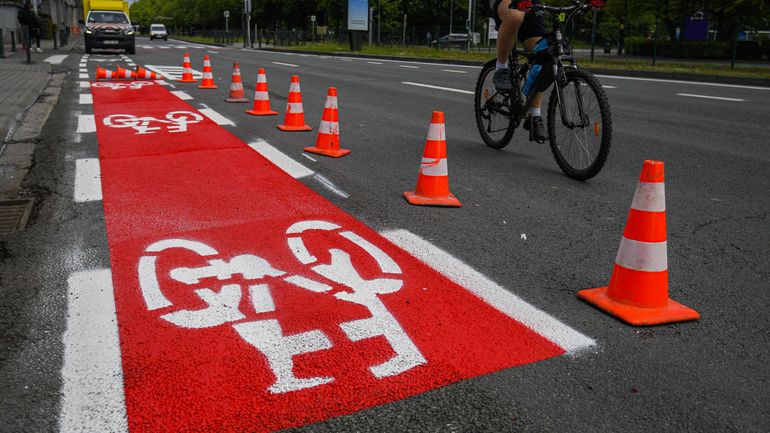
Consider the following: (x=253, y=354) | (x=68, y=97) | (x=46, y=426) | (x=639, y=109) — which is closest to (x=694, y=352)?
(x=253, y=354)

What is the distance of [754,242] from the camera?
4031mm

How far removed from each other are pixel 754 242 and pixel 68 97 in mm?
11119

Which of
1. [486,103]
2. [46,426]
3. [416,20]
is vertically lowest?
[46,426]

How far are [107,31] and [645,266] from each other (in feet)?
94.1

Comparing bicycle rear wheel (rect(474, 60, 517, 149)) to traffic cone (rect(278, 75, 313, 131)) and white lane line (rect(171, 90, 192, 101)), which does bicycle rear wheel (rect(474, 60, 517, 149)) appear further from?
white lane line (rect(171, 90, 192, 101))

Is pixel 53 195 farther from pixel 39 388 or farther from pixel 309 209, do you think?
pixel 39 388

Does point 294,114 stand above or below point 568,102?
below

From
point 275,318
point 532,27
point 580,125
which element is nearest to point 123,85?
point 532,27

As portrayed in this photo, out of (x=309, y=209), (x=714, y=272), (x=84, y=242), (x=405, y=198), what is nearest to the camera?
(x=714, y=272)

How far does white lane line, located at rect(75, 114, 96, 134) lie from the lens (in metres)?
8.08

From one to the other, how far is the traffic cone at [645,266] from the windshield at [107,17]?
2888 centimetres

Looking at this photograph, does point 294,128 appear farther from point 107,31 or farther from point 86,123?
point 107,31

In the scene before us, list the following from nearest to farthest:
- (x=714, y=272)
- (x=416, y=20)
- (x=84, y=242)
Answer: (x=714, y=272)
(x=84, y=242)
(x=416, y=20)

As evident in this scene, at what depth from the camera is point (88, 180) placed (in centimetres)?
545
